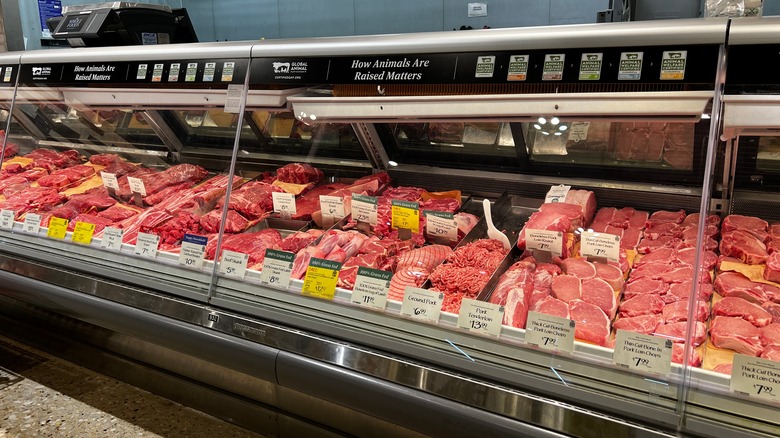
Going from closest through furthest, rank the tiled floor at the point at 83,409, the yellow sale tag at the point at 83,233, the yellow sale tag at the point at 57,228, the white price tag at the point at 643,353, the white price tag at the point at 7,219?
1. the white price tag at the point at 643,353
2. the tiled floor at the point at 83,409
3. the yellow sale tag at the point at 83,233
4. the yellow sale tag at the point at 57,228
5. the white price tag at the point at 7,219

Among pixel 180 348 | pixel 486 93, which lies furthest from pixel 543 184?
pixel 180 348

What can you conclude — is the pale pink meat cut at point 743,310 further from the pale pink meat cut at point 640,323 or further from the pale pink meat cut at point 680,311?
the pale pink meat cut at point 640,323

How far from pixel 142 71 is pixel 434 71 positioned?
153 cm

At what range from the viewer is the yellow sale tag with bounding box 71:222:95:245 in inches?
115

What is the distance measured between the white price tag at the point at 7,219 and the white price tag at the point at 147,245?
1.01 m

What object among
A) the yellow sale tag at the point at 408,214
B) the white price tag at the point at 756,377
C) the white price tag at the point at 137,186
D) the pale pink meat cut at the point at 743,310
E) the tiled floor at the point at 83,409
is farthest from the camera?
the white price tag at the point at 137,186

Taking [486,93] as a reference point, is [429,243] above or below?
below

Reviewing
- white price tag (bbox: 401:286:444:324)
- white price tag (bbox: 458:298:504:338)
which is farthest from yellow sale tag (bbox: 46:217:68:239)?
white price tag (bbox: 458:298:504:338)

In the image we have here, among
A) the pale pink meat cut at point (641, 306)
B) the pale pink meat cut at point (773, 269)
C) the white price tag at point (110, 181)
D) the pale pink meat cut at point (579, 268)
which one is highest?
the white price tag at point (110, 181)

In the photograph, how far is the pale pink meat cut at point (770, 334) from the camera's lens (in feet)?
5.73

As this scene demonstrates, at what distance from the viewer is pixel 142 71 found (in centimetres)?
284

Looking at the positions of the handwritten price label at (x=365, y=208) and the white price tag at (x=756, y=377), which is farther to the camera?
the handwritten price label at (x=365, y=208)

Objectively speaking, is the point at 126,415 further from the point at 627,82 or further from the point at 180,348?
the point at 627,82

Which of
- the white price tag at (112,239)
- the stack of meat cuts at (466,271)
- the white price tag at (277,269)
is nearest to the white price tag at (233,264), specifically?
the white price tag at (277,269)
